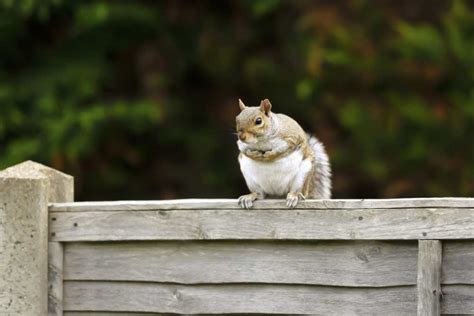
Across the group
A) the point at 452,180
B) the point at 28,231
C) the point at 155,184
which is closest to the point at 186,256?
the point at 28,231

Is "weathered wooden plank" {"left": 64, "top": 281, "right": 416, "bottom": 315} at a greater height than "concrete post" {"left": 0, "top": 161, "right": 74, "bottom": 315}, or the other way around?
"concrete post" {"left": 0, "top": 161, "right": 74, "bottom": 315}

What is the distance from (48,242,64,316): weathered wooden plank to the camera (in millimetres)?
2873

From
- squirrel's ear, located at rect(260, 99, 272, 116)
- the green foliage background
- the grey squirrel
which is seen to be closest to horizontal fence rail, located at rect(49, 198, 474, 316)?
the grey squirrel

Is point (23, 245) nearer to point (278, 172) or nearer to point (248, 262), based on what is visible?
point (248, 262)

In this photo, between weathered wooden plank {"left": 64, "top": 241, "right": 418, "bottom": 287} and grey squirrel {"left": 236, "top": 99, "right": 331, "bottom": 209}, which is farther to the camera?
grey squirrel {"left": 236, "top": 99, "right": 331, "bottom": 209}

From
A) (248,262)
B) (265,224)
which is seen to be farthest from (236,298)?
(265,224)

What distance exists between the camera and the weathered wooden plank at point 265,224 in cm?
245

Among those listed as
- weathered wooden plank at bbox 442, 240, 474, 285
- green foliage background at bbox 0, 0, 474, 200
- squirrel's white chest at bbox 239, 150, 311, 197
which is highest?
green foliage background at bbox 0, 0, 474, 200

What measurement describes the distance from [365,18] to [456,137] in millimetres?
1285

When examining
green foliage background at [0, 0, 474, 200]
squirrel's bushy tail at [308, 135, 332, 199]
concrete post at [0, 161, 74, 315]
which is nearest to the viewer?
concrete post at [0, 161, 74, 315]

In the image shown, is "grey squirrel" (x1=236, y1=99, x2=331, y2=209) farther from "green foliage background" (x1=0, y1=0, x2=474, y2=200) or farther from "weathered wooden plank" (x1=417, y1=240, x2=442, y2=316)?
"green foliage background" (x1=0, y1=0, x2=474, y2=200)

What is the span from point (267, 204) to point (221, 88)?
6.39 metres

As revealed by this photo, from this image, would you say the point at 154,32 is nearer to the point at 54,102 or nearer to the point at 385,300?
the point at 54,102

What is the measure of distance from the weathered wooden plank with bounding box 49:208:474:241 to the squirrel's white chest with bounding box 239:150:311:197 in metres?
0.44
